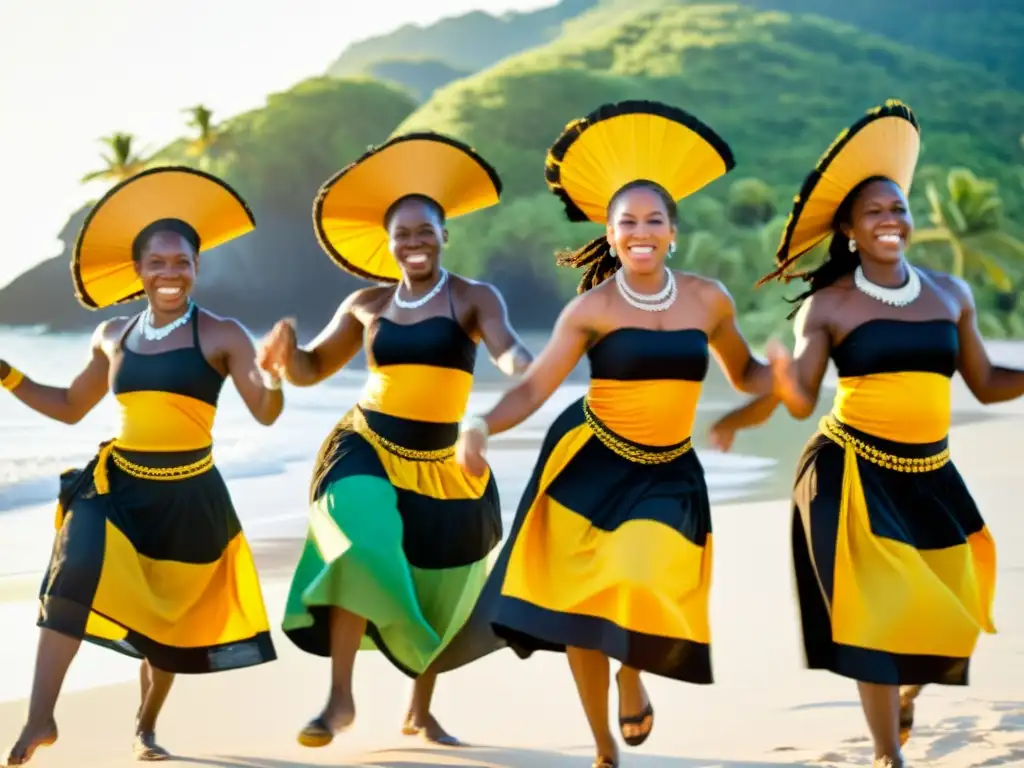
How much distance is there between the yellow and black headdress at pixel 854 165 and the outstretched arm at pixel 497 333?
3.18ft

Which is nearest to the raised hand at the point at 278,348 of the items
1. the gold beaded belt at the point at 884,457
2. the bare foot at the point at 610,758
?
the bare foot at the point at 610,758

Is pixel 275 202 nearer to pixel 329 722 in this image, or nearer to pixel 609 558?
pixel 329 722

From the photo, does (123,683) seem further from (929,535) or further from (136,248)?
(929,535)

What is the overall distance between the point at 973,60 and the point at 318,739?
111 m

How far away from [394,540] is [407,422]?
0.49 metres

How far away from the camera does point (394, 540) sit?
6.02 meters

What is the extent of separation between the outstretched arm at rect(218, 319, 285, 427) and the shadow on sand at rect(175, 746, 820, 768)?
128 centimetres

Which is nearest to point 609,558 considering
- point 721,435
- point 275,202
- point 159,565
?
point 721,435

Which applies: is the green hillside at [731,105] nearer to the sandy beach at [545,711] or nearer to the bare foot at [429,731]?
the sandy beach at [545,711]

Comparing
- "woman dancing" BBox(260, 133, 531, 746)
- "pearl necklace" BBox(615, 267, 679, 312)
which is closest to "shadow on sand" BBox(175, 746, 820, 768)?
"woman dancing" BBox(260, 133, 531, 746)

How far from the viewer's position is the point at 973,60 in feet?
357

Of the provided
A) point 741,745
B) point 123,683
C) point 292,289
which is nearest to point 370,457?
point 741,745

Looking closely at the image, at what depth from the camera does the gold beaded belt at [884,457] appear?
5.60 meters

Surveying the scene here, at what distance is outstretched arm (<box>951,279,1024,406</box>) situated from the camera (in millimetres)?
5746
